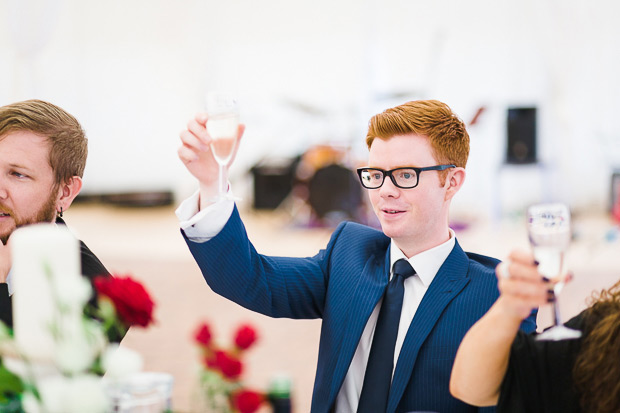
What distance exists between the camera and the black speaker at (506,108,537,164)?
7.84 metres

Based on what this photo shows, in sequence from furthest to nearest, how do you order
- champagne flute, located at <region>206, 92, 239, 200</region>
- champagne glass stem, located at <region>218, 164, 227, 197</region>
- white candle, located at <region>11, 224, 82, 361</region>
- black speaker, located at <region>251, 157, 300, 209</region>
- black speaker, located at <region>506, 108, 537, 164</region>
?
1. black speaker, located at <region>251, 157, 300, 209</region>
2. black speaker, located at <region>506, 108, 537, 164</region>
3. champagne glass stem, located at <region>218, 164, 227, 197</region>
4. champagne flute, located at <region>206, 92, 239, 200</region>
5. white candle, located at <region>11, 224, 82, 361</region>

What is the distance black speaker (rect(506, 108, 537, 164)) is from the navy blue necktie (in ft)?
22.0

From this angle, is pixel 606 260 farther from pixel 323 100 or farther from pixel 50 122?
pixel 50 122

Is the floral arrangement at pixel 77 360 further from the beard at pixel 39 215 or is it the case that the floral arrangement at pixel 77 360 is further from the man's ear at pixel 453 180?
the man's ear at pixel 453 180

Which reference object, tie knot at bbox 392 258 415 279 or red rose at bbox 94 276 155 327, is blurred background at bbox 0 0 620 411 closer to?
tie knot at bbox 392 258 415 279

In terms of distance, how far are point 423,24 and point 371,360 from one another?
8.58 meters

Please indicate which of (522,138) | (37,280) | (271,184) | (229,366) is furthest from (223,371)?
(271,184)

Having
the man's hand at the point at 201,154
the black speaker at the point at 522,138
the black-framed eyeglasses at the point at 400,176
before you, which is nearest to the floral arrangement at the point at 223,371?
the man's hand at the point at 201,154

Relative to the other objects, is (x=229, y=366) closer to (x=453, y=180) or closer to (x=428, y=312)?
(x=428, y=312)

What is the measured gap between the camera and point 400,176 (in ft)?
4.85

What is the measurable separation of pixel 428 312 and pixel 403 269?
0.12m

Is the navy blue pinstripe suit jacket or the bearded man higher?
the bearded man

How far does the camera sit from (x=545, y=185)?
333 inches

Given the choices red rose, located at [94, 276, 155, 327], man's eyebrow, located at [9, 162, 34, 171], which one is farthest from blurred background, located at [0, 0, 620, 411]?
red rose, located at [94, 276, 155, 327]
